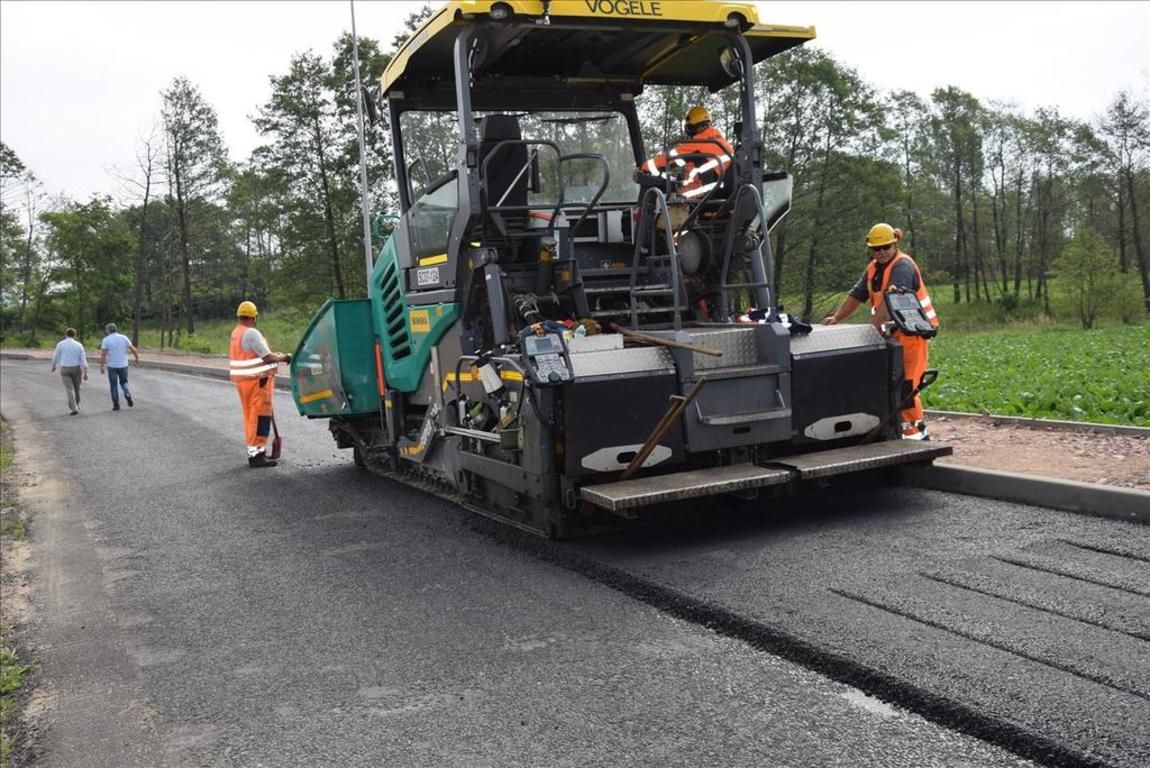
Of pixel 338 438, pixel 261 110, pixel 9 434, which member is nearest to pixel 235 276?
pixel 261 110

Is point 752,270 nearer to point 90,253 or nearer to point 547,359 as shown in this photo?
point 547,359

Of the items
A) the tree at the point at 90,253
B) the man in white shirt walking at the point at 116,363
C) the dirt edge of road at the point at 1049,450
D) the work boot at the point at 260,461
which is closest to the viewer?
the dirt edge of road at the point at 1049,450

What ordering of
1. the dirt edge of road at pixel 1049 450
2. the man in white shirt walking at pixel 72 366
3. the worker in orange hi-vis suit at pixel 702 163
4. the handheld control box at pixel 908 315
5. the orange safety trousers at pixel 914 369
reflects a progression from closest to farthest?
the handheld control box at pixel 908 315, the dirt edge of road at pixel 1049 450, the worker in orange hi-vis suit at pixel 702 163, the orange safety trousers at pixel 914 369, the man in white shirt walking at pixel 72 366

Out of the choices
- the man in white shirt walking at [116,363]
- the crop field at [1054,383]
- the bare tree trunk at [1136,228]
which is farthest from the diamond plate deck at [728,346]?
the bare tree trunk at [1136,228]

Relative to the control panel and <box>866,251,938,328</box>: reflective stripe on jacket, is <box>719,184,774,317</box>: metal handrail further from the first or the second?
the control panel

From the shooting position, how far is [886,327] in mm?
6215

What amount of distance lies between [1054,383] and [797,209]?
80.0 ft

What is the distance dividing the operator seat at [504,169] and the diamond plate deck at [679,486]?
184 cm

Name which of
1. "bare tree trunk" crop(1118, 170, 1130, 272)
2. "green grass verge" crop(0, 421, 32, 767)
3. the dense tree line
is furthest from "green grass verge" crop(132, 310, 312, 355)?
"bare tree trunk" crop(1118, 170, 1130, 272)

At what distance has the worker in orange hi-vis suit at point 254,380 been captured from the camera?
9.57 m

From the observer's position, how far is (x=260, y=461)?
9.55m

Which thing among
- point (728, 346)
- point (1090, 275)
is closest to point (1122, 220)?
point (1090, 275)

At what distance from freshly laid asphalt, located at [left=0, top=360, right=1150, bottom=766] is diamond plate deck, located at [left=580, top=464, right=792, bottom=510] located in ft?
1.09

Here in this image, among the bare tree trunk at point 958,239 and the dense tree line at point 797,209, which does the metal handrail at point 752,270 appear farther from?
the bare tree trunk at point 958,239
